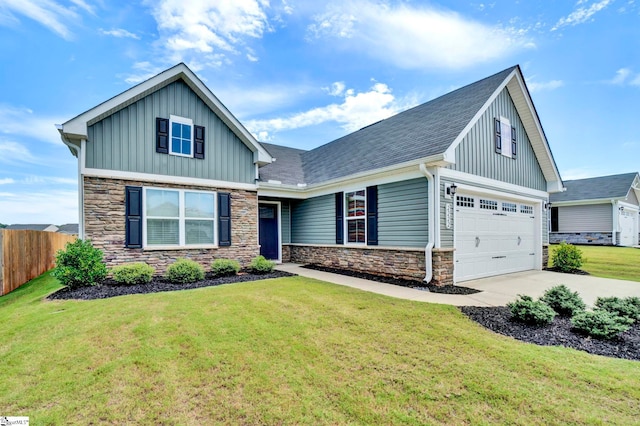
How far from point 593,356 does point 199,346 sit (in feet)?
16.2

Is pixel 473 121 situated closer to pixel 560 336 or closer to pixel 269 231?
pixel 560 336

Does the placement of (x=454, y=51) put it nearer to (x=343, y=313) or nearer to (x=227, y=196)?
(x=227, y=196)

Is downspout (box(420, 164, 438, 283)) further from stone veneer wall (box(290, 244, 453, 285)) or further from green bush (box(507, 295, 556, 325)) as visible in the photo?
green bush (box(507, 295, 556, 325))

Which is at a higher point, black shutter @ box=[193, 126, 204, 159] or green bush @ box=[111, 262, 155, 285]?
black shutter @ box=[193, 126, 204, 159]

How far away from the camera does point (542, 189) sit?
11555mm

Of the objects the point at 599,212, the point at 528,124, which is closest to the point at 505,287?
the point at 528,124

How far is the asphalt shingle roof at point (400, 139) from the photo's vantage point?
8383 millimetres

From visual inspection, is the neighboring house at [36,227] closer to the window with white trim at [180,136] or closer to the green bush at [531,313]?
the window with white trim at [180,136]

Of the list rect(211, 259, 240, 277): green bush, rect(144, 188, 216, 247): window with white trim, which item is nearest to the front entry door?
rect(144, 188, 216, 247): window with white trim

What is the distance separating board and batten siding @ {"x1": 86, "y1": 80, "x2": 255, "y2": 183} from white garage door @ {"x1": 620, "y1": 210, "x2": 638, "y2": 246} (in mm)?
25336

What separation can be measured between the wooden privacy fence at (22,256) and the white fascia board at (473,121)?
12.3 metres

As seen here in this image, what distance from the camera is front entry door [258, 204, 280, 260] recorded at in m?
12.2

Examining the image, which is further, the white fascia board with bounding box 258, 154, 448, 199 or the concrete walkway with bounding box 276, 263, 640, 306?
the white fascia board with bounding box 258, 154, 448, 199

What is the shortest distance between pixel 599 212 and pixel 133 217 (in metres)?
27.5
